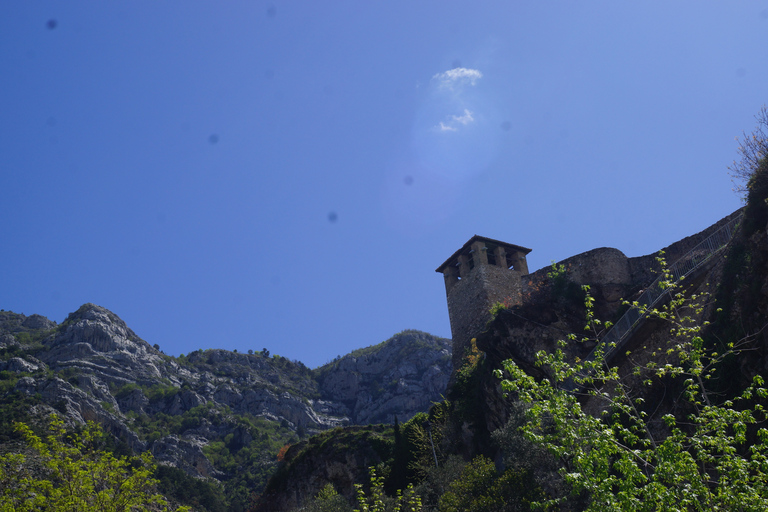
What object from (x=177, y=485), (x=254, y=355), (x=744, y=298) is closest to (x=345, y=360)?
(x=254, y=355)

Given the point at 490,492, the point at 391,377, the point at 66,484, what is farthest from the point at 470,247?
the point at 391,377

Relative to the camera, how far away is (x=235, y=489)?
192ft

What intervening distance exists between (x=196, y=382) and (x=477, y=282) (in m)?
68.8

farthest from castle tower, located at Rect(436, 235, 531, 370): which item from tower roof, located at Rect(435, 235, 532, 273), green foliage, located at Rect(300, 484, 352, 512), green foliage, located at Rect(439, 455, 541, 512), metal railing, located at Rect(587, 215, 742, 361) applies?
green foliage, located at Rect(439, 455, 541, 512)

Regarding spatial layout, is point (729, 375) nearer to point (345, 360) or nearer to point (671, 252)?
point (671, 252)

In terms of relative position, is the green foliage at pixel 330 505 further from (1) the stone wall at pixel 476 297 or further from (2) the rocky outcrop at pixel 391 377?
(2) the rocky outcrop at pixel 391 377

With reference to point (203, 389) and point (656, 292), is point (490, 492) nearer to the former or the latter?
point (656, 292)

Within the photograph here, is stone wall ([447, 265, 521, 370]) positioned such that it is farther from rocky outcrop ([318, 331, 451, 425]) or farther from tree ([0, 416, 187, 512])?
rocky outcrop ([318, 331, 451, 425])

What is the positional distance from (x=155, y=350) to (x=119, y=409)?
85.2 ft

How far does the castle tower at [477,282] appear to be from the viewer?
116ft

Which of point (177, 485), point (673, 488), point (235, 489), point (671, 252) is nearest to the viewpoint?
point (673, 488)

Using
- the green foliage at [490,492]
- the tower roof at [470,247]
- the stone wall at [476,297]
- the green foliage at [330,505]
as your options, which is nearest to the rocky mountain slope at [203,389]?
the green foliage at [330,505]

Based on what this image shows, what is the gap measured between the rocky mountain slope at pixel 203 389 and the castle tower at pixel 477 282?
32265 millimetres

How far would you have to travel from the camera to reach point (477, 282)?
36.2m
